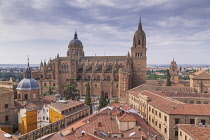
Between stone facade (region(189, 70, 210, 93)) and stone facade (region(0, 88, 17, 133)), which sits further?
stone facade (region(189, 70, 210, 93))

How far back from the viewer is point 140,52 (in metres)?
70.8

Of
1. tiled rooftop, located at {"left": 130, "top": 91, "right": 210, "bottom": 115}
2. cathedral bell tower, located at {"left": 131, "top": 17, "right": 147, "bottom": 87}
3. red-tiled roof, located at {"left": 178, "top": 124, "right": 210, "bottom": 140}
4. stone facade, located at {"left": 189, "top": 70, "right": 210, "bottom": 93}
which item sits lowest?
red-tiled roof, located at {"left": 178, "top": 124, "right": 210, "bottom": 140}

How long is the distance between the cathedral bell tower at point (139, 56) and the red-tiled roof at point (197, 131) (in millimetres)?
45714

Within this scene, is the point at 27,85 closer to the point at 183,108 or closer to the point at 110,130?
the point at 110,130

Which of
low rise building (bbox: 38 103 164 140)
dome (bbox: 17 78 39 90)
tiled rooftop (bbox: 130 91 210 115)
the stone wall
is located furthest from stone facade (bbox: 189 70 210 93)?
dome (bbox: 17 78 39 90)

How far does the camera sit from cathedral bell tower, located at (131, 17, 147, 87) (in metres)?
69.9

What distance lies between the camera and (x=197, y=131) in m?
24.2

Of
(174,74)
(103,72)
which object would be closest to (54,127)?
(103,72)

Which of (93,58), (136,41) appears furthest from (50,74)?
(136,41)

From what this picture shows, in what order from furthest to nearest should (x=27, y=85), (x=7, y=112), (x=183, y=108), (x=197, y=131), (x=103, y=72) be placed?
1. (x=103, y=72)
2. (x=27, y=85)
3. (x=7, y=112)
4. (x=183, y=108)
5. (x=197, y=131)

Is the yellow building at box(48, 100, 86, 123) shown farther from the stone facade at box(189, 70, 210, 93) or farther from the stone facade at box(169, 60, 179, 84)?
the stone facade at box(169, 60, 179, 84)

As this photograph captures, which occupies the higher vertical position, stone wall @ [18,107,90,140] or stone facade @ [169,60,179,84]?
stone facade @ [169,60,179,84]

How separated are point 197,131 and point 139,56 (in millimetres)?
48707

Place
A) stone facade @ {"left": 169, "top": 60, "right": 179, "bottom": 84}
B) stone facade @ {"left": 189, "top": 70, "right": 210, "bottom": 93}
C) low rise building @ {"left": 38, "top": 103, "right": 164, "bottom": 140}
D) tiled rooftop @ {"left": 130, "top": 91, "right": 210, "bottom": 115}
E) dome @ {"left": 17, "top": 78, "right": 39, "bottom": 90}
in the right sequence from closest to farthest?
low rise building @ {"left": 38, "top": 103, "right": 164, "bottom": 140} → tiled rooftop @ {"left": 130, "top": 91, "right": 210, "bottom": 115} → dome @ {"left": 17, "top": 78, "right": 39, "bottom": 90} → stone facade @ {"left": 189, "top": 70, "right": 210, "bottom": 93} → stone facade @ {"left": 169, "top": 60, "right": 179, "bottom": 84}
